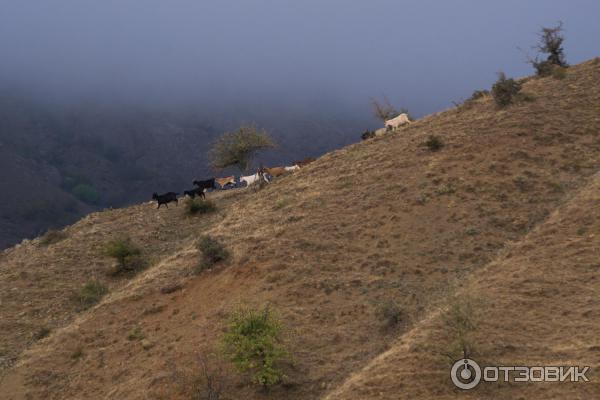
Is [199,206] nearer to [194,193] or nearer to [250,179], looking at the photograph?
[194,193]

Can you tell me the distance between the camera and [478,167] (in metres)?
21.0

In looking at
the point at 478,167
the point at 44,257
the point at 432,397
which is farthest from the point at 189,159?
the point at 432,397

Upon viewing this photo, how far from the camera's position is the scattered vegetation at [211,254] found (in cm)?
1906

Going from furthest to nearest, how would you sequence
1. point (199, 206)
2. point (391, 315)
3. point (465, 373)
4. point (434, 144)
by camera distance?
1. point (199, 206)
2. point (434, 144)
3. point (391, 315)
4. point (465, 373)

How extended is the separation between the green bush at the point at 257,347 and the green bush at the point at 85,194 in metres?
79.6

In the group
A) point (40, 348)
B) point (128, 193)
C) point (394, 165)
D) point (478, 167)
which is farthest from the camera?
point (128, 193)

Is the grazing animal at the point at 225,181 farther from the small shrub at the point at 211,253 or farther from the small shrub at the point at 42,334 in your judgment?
the small shrub at the point at 42,334

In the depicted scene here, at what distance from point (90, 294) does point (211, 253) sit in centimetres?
515

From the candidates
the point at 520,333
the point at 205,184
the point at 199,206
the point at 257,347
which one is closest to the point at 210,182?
the point at 205,184

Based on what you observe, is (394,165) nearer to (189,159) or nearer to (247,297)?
(247,297)

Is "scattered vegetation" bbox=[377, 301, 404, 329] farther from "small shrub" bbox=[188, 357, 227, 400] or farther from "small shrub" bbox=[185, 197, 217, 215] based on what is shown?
"small shrub" bbox=[185, 197, 217, 215]

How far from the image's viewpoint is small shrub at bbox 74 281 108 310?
21.0m

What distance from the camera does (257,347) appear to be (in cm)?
1264

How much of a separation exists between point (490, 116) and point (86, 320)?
16984mm
